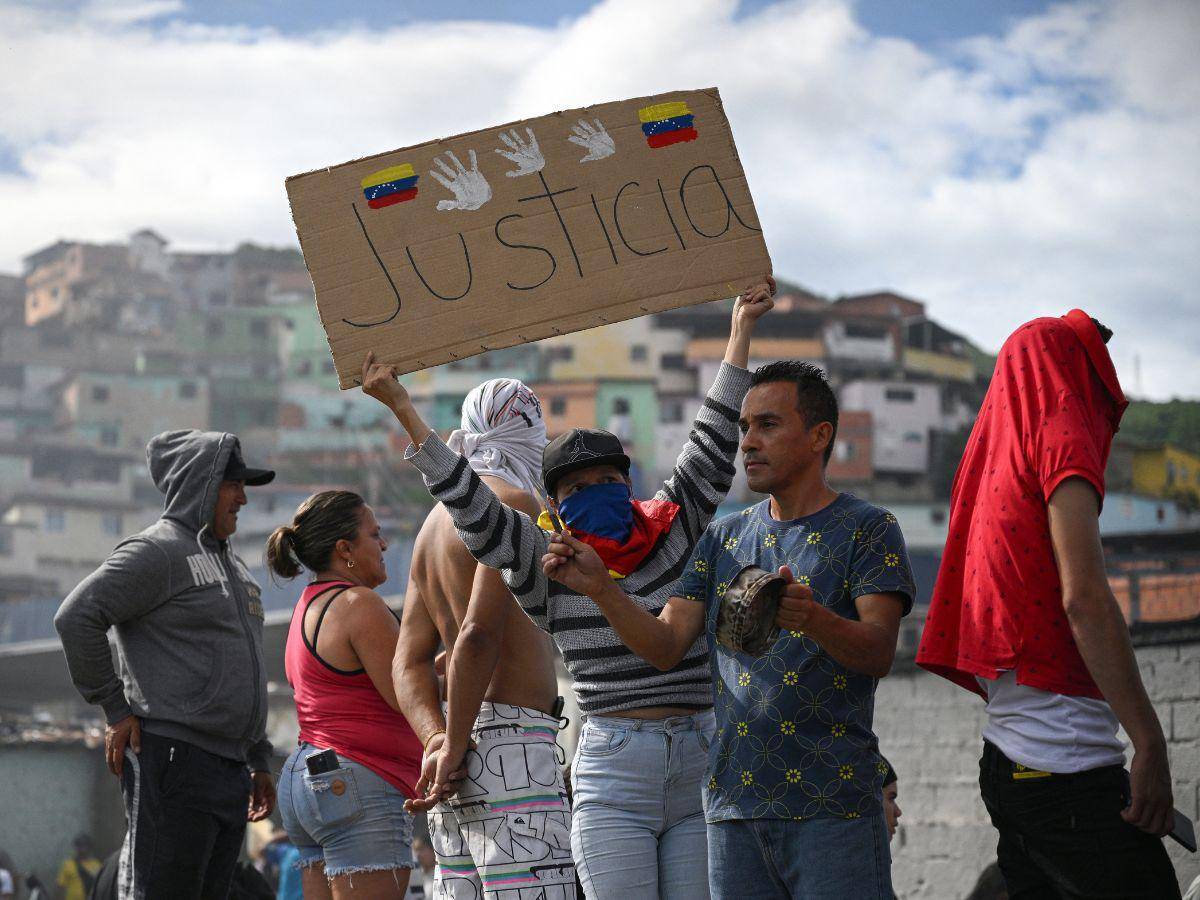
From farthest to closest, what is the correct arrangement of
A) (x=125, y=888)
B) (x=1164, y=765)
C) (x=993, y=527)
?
(x=125, y=888) < (x=993, y=527) < (x=1164, y=765)

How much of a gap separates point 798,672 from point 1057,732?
538mm

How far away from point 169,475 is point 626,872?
242cm

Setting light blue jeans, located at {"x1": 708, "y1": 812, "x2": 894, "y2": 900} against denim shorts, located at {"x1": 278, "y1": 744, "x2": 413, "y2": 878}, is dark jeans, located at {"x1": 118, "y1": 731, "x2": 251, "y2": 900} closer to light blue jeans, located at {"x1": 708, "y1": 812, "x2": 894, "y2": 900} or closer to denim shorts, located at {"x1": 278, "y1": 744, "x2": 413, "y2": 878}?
denim shorts, located at {"x1": 278, "y1": 744, "x2": 413, "y2": 878}

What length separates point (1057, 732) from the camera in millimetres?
2789

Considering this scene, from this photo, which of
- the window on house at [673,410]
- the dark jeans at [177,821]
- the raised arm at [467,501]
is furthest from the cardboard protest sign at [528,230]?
the window on house at [673,410]

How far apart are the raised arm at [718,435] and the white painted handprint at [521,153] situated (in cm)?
64

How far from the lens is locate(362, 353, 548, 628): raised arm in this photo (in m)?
3.26

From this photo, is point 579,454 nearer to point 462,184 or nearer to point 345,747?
point 462,184

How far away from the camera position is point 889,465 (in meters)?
44.8

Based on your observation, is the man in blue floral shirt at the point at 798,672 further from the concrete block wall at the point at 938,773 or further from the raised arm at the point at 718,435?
the concrete block wall at the point at 938,773

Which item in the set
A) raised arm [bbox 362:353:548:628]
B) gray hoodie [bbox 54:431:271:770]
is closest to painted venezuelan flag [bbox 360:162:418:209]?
raised arm [bbox 362:353:548:628]

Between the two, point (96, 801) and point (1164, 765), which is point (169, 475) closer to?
point (1164, 765)

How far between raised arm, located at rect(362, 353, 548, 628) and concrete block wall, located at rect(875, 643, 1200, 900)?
483 cm

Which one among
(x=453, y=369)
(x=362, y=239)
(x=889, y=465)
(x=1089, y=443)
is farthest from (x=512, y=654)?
(x=453, y=369)
